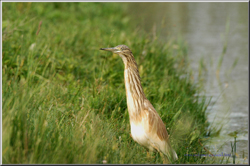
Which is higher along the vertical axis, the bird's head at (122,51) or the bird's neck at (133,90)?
the bird's head at (122,51)

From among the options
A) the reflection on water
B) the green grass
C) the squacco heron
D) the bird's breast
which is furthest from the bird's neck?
the reflection on water

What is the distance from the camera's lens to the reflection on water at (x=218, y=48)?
7.31m

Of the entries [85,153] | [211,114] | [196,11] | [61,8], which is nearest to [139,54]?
[211,114]

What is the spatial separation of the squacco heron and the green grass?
0.18m

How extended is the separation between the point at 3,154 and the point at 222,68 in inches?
320

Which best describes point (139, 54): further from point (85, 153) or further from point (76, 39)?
point (85, 153)

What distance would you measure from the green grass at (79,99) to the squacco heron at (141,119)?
0.59ft

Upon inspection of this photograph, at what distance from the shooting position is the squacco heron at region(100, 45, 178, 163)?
4.54m

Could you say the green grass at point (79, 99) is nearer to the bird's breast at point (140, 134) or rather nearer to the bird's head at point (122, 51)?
the bird's breast at point (140, 134)

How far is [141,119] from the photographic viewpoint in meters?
4.59

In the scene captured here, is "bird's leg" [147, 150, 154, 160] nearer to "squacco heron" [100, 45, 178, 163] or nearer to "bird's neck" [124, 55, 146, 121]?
"squacco heron" [100, 45, 178, 163]

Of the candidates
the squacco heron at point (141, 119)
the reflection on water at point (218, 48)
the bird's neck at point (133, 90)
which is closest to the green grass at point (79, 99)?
the squacco heron at point (141, 119)

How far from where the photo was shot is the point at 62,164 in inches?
144

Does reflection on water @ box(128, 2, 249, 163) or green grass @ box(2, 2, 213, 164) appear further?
reflection on water @ box(128, 2, 249, 163)
